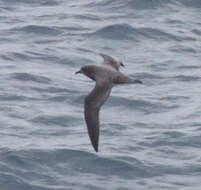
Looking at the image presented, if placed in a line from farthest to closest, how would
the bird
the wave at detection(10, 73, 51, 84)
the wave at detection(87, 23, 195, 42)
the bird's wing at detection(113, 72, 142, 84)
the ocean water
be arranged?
the wave at detection(87, 23, 195, 42) → the wave at detection(10, 73, 51, 84) → the ocean water → the bird → the bird's wing at detection(113, 72, 142, 84)

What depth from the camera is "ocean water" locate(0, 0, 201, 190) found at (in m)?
Result: 16.4

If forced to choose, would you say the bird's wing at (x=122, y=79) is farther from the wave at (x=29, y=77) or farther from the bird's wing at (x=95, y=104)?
the wave at (x=29, y=77)

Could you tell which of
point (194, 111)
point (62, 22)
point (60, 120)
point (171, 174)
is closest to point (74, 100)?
point (60, 120)

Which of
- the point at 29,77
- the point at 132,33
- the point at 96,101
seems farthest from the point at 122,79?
the point at 132,33

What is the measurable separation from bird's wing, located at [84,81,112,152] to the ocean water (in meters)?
1.65

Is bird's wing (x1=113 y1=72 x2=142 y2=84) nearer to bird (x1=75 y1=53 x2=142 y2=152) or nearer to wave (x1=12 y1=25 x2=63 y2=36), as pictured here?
bird (x1=75 y1=53 x2=142 y2=152)

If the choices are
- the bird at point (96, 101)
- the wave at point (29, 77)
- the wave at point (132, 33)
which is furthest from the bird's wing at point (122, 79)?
the wave at point (132, 33)

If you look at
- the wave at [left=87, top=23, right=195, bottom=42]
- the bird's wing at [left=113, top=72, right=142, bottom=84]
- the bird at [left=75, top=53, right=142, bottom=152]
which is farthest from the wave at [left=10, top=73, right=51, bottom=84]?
the bird's wing at [left=113, top=72, right=142, bottom=84]

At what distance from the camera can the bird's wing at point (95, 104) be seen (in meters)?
14.3

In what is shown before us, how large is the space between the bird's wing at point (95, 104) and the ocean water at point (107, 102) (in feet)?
5.40

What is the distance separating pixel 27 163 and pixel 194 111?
14.5 ft

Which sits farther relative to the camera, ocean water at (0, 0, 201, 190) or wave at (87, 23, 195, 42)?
wave at (87, 23, 195, 42)

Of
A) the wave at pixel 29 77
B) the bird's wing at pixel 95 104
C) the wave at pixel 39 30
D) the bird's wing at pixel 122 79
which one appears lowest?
the wave at pixel 39 30

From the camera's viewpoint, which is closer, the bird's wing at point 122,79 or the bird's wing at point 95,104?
the bird's wing at point 122,79
